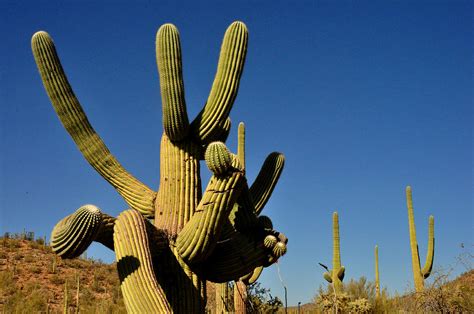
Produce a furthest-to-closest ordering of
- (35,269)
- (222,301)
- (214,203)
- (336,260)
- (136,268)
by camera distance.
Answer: (35,269) → (336,260) → (222,301) → (214,203) → (136,268)

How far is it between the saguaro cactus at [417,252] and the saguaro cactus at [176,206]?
11.4 metres

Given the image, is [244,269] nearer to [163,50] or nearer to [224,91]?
[224,91]

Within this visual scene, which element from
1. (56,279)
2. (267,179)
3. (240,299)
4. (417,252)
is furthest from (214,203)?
(56,279)

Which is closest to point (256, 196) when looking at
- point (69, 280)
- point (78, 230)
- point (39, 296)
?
point (78, 230)

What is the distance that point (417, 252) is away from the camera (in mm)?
17266

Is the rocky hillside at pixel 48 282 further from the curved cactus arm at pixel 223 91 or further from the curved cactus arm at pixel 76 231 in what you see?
the curved cactus arm at pixel 76 231

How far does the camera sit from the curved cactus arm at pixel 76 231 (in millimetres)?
5297

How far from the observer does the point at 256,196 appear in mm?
7598

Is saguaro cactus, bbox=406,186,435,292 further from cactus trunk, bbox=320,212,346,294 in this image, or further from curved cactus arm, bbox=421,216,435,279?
cactus trunk, bbox=320,212,346,294

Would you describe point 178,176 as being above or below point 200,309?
above

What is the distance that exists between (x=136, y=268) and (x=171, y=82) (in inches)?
79.7

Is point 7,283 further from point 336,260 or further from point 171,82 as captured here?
point 171,82

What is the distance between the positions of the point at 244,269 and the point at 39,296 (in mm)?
13203

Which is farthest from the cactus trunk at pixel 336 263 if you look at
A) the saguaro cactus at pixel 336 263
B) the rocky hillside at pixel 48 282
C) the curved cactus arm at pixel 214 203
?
the curved cactus arm at pixel 214 203
